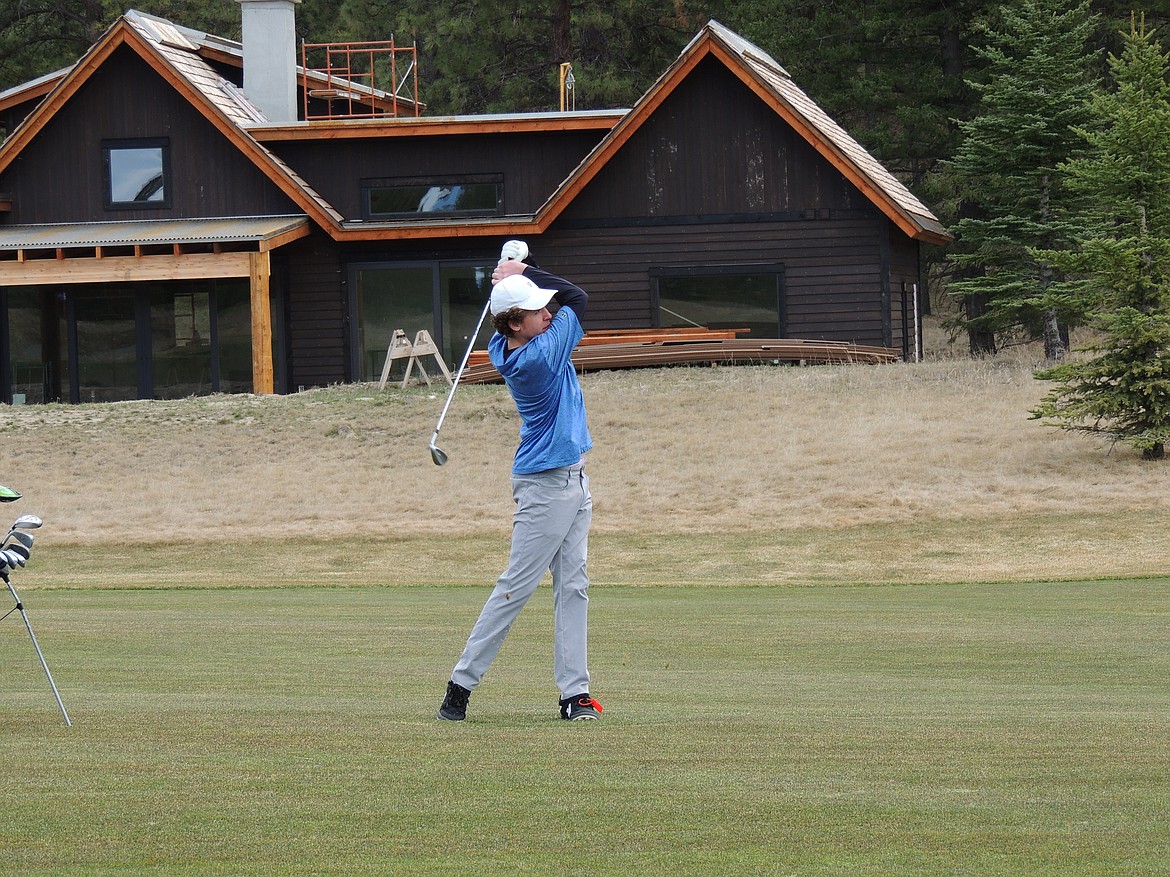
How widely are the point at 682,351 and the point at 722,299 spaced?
1998 mm

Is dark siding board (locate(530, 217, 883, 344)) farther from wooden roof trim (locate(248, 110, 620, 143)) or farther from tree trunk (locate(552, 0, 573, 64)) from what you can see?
tree trunk (locate(552, 0, 573, 64))

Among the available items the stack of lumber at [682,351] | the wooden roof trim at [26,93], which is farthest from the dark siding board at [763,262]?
the wooden roof trim at [26,93]

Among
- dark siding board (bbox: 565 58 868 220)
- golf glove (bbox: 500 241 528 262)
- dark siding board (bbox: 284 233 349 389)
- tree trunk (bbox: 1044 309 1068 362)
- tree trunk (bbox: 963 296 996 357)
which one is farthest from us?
tree trunk (bbox: 963 296 996 357)

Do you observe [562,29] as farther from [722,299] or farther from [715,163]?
[722,299]

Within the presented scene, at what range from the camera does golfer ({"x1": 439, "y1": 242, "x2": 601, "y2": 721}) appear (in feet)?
22.2

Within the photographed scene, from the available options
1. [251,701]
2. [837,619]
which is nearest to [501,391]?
[837,619]

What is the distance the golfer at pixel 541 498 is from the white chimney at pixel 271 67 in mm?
27335

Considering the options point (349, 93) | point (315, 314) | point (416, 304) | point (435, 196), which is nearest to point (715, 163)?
point (435, 196)

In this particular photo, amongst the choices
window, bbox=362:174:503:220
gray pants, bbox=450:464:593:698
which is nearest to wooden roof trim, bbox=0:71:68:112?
window, bbox=362:174:503:220

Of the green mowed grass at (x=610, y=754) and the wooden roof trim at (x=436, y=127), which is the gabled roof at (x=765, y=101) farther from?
the green mowed grass at (x=610, y=754)

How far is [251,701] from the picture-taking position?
24.5 ft

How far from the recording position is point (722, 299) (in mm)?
30328

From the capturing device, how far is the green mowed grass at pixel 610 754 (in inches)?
178

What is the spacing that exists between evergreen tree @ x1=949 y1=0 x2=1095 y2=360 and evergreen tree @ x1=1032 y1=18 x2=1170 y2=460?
848 cm
